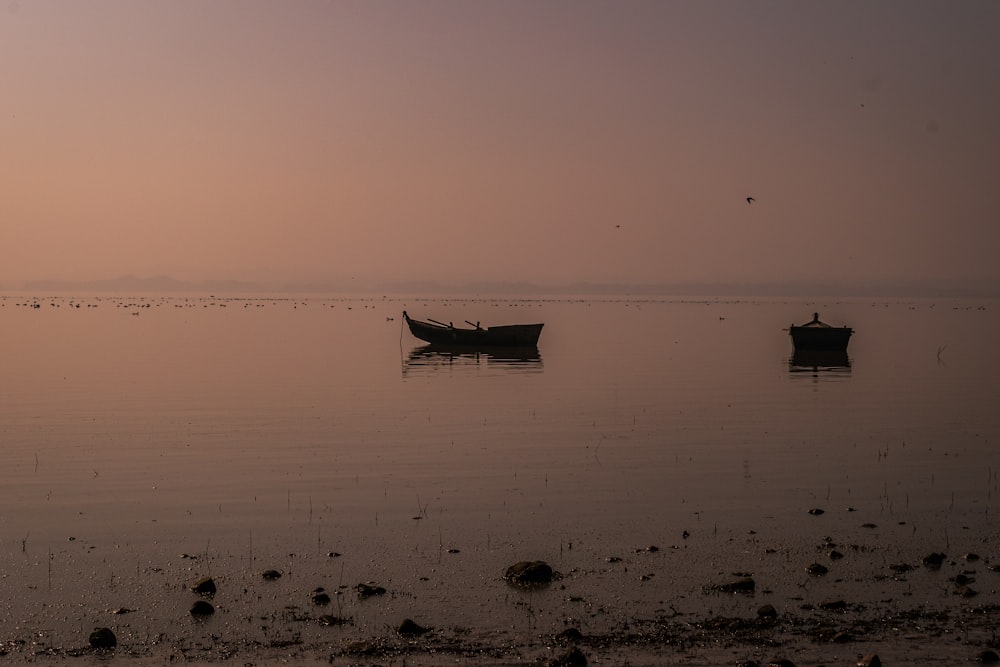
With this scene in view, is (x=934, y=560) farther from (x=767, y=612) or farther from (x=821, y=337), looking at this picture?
(x=821, y=337)

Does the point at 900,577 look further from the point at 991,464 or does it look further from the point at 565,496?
the point at 991,464

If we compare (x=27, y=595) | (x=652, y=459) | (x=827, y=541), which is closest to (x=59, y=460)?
(x=27, y=595)

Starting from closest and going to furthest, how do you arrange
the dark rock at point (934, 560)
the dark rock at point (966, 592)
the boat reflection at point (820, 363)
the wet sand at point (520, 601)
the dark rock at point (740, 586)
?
the wet sand at point (520, 601) → the dark rock at point (966, 592) → the dark rock at point (740, 586) → the dark rock at point (934, 560) → the boat reflection at point (820, 363)

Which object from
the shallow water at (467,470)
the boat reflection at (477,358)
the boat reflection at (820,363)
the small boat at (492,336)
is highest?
the small boat at (492,336)

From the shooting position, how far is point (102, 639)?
12570mm

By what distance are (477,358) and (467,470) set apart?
41.8 metres

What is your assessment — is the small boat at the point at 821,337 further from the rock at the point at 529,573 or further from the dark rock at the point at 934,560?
the rock at the point at 529,573

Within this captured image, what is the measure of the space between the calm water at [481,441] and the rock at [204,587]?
4057 millimetres

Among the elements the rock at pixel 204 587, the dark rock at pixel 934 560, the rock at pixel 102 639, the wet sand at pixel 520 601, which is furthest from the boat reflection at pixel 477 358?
the rock at pixel 102 639

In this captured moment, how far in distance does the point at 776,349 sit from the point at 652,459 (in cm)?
5417

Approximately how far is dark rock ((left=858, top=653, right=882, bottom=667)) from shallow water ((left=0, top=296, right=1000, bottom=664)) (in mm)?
3073

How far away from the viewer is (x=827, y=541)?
17812 millimetres

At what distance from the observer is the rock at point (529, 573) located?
15.3 m

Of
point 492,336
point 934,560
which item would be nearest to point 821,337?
point 492,336
